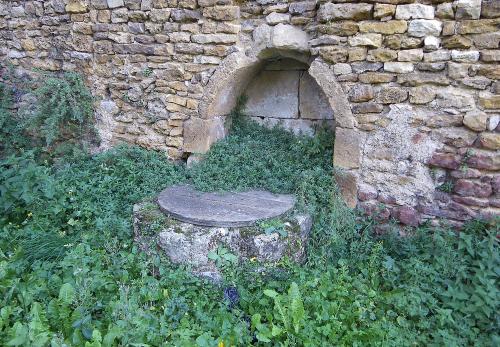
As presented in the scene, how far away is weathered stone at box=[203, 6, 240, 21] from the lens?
377 cm

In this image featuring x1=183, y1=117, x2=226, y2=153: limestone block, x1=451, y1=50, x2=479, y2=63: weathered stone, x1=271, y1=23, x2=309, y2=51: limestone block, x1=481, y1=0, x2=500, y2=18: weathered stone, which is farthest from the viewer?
x1=183, y1=117, x2=226, y2=153: limestone block

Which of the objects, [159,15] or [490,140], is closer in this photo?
[490,140]

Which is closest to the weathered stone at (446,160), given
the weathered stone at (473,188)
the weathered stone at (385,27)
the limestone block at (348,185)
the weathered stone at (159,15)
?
the weathered stone at (473,188)

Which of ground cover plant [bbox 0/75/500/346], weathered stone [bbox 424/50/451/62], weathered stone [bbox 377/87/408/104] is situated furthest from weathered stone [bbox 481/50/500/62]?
ground cover plant [bbox 0/75/500/346]

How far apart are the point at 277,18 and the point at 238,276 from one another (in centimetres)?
230

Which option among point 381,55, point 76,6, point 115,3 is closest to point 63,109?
point 76,6

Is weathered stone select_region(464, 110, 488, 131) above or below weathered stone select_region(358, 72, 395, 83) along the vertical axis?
below

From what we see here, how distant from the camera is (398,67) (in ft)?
10.5

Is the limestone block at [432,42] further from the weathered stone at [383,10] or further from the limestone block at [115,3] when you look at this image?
the limestone block at [115,3]

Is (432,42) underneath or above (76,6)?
underneath

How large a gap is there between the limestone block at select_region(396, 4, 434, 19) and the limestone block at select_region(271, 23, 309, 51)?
0.82 m

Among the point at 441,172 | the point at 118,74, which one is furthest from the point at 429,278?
the point at 118,74

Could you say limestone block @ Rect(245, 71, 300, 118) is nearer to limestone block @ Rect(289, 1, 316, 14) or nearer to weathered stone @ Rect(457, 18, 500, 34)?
limestone block @ Rect(289, 1, 316, 14)

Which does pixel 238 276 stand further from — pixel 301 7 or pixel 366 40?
pixel 301 7
